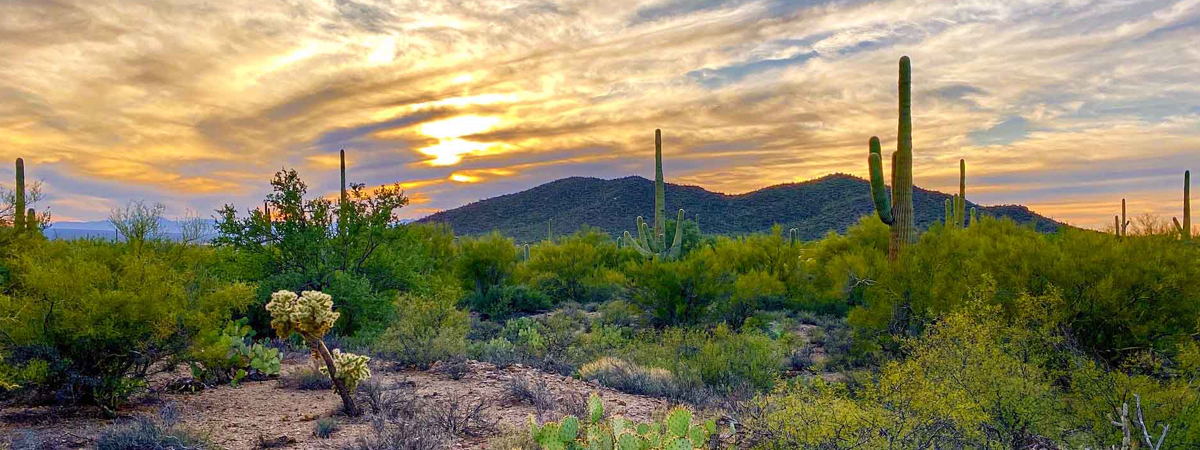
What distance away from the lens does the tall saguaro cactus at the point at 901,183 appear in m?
14.0

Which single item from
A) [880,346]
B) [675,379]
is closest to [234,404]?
Result: [675,379]

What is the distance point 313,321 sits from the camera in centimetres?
718

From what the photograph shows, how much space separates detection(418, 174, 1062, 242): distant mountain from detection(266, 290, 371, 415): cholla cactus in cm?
4807

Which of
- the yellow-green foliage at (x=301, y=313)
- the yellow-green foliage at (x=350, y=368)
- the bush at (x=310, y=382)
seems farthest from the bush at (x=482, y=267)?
the yellow-green foliage at (x=301, y=313)

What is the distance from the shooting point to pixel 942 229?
13234 mm

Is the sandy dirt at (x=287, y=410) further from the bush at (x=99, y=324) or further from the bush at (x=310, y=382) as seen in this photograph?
the bush at (x=99, y=324)

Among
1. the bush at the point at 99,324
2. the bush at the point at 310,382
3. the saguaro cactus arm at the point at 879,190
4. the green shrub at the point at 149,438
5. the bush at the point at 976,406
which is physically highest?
the saguaro cactus arm at the point at 879,190

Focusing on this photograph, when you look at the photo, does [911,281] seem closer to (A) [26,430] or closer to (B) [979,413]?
(B) [979,413]

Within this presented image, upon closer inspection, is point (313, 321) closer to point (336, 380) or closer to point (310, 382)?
point (336, 380)

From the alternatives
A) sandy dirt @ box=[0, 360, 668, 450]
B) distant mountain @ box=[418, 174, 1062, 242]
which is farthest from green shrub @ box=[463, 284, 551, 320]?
distant mountain @ box=[418, 174, 1062, 242]

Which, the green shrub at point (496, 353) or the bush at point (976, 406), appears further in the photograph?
the green shrub at point (496, 353)

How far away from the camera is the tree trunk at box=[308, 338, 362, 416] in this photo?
7434 mm

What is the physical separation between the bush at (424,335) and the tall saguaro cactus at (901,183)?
27.0ft

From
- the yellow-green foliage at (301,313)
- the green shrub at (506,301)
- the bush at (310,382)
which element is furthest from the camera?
the green shrub at (506,301)
